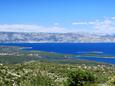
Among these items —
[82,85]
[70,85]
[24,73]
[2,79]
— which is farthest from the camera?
[24,73]

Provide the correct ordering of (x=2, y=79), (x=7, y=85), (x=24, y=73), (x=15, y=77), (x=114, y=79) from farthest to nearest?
(x=24, y=73)
(x=15, y=77)
(x=2, y=79)
(x=7, y=85)
(x=114, y=79)

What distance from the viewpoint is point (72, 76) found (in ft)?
170

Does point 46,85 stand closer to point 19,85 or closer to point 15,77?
point 19,85

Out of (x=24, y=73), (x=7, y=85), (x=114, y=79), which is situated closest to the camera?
(x=114, y=79)

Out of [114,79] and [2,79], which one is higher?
[114,79]

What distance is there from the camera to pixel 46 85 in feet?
277

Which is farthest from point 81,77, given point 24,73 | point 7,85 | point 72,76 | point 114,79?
point 24,73

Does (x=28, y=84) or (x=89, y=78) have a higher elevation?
(x=89, y=78)

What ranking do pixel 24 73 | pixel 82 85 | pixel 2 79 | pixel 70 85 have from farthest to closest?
1. pixel 24 73
2. pixel 2 79
3. pixel 70 85
4. pixel 82 85

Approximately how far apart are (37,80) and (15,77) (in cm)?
762

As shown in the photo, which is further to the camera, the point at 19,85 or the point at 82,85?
the point at 19,85

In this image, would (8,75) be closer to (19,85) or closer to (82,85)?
(19,85)

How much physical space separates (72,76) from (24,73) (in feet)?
195

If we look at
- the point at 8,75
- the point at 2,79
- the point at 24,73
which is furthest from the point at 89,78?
the point at 24,73
